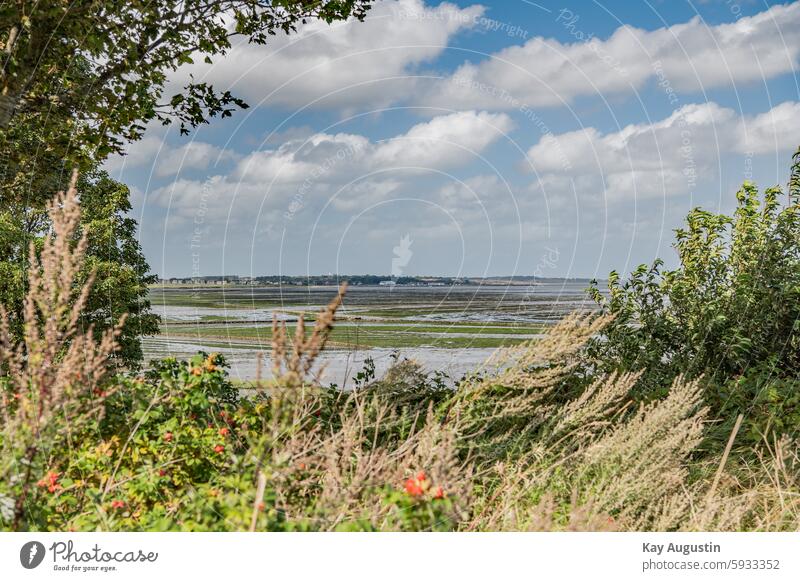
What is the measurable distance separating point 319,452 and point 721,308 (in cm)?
473

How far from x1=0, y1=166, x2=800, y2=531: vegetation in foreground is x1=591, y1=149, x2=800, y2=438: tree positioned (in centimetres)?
67

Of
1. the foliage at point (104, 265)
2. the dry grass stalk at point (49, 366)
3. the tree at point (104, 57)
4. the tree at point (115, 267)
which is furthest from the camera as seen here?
the tree at point (115, 267)

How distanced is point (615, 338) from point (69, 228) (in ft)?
16.2

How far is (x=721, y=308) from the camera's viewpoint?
5.86 metres

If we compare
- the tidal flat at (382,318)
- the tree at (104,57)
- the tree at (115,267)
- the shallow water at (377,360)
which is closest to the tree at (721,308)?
the tidal flat at (382,318)

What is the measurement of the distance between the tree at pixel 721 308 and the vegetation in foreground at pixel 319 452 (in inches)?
26.5

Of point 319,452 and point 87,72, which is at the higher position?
point 87,72

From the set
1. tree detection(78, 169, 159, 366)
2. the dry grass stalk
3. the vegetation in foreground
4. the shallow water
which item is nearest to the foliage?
tree detection(78, 169, 159, 366)

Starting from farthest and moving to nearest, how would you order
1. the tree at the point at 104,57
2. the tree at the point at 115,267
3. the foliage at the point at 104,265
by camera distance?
the tree at the point at 115,267 → the foliage at the point at 104,265 → the tree at the point at 104,57

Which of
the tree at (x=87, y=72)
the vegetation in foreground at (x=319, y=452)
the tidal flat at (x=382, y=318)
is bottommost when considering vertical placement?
the vegetation in foreground at (x=319, y=452)

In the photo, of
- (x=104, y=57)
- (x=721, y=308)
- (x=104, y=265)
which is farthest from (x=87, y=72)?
(x=721, y=308)

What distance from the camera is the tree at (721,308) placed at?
5781 millimetres

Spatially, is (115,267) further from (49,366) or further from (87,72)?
(49,366)

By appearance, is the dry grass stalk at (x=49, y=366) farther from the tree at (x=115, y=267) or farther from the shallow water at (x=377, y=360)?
the tree at (x=115, y=267)
